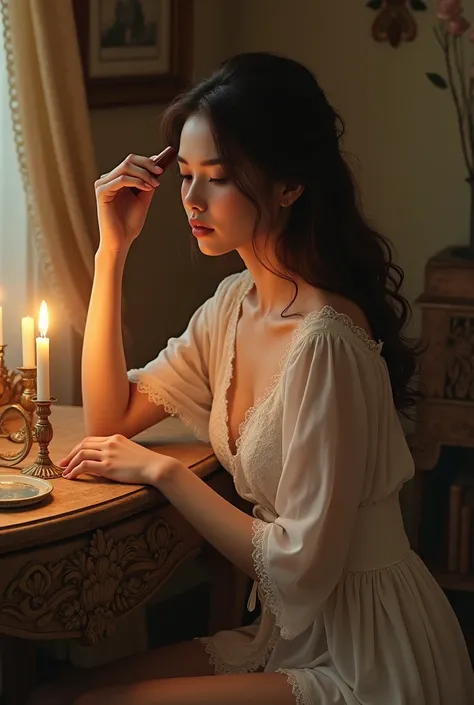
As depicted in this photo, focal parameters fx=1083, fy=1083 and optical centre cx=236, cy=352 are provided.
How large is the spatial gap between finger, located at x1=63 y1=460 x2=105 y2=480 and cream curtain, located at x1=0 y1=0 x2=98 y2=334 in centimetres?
70

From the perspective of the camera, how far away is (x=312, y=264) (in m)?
1.73

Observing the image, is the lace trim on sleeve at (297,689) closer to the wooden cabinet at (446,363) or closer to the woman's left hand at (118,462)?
the woman's left hand at (118,462)

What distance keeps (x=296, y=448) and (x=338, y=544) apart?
A: 15 cm

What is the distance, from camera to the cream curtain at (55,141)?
2.22 metres

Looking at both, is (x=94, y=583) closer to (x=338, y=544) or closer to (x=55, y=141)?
(x=338, y=544)

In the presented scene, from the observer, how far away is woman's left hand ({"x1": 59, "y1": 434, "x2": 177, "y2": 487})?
170 centimetres

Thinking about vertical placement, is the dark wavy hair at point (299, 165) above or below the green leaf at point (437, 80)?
below

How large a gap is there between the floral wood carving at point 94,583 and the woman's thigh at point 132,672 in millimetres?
104

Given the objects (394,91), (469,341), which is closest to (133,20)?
(394,91)

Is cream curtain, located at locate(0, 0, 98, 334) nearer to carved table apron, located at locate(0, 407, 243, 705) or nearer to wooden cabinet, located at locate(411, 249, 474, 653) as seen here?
carved table apron, located at locate(0, 407, 243, 705)

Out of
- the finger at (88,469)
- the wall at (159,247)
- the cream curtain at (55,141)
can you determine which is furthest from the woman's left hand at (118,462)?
the wall at (159,247)

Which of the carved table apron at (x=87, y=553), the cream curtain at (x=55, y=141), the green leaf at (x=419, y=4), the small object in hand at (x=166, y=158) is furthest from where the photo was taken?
the green leaf at (x=419, y=4)

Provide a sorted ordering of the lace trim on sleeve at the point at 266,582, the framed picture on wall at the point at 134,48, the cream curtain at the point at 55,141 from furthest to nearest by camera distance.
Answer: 1. the framed picture on wall at the point at 134,48
2. the cream curtain at the point at 55,141
3. the lace trim on sleeve at the point at 266,582

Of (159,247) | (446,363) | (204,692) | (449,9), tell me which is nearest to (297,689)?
(204,692)
